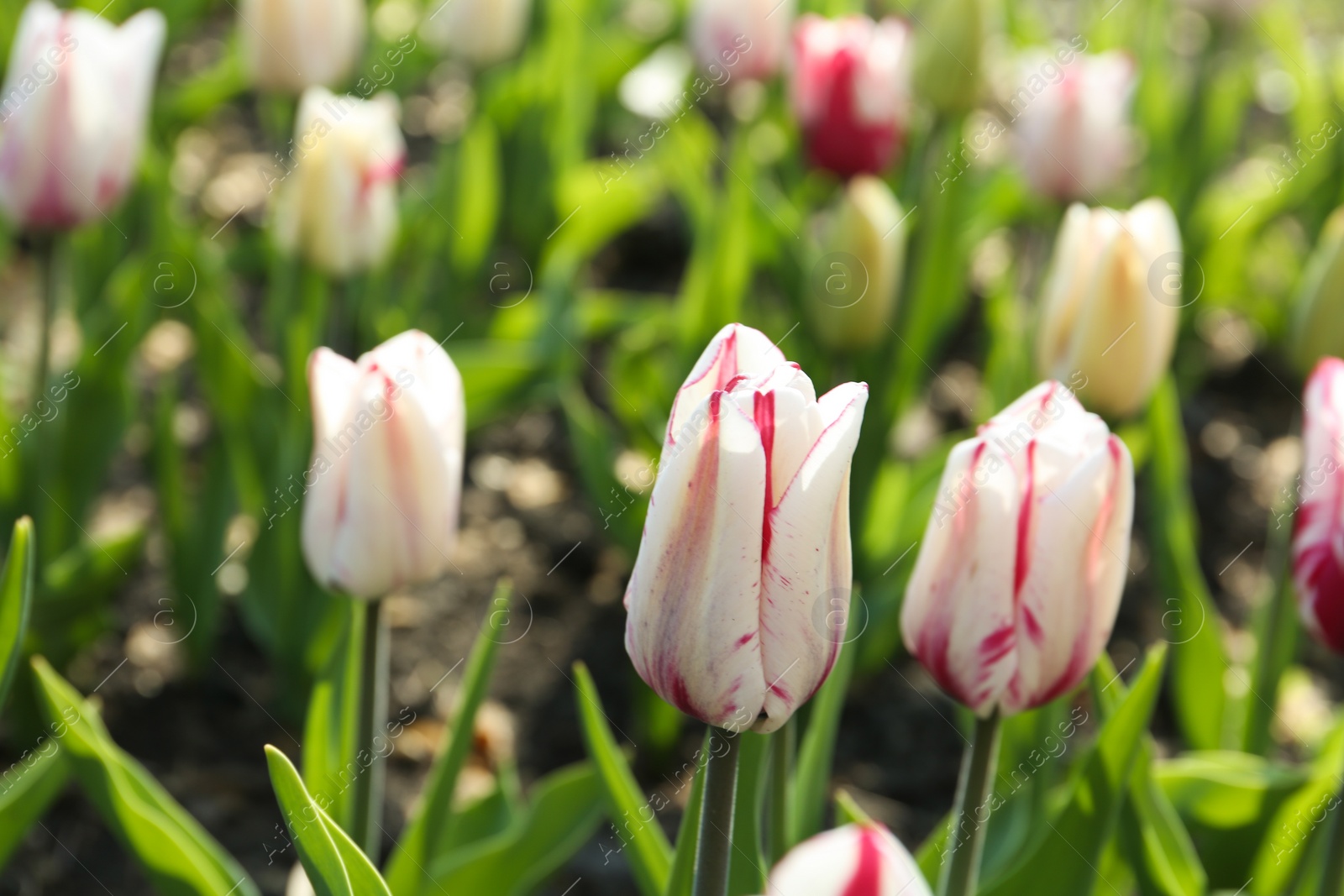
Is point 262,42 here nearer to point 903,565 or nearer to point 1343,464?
point 903,565

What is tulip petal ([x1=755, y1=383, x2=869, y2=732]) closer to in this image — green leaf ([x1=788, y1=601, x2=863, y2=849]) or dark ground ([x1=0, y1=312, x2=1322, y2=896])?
green leaf ([x1=788, y1=601, x2=863, y2=849])

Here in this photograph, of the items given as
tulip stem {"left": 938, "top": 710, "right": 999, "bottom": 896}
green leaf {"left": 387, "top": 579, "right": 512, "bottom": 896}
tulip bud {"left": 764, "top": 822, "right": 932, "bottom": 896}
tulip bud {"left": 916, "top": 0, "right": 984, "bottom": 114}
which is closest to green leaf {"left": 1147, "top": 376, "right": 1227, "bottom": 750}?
tulip bud {"left": 916, "top": 0, "right": 984, "bottom": 114}

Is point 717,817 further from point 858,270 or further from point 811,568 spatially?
point 858,270

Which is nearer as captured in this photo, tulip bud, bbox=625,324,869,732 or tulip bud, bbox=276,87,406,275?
tulip bud, bbox=625,324,869,732

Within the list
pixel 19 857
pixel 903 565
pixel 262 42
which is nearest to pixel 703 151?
pixel 262 42

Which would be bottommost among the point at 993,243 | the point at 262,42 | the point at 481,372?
the point at 993,243

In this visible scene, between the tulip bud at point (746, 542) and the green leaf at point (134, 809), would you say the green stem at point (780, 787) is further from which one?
the green leaf at point (134, 809)

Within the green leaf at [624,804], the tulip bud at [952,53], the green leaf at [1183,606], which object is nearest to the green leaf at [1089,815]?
the green leaf at [624,804]
